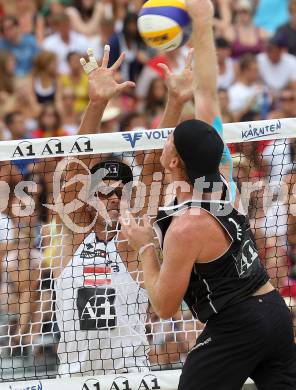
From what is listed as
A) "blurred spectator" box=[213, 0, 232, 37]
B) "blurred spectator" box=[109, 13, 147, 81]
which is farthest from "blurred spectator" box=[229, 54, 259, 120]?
"blurred spectator" box=[109, 13, 147, 81]

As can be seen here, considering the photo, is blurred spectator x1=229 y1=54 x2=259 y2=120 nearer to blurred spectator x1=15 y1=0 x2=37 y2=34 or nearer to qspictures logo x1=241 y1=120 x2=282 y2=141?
blurred spectator x1=15 y1=0 x2=37 y2=34

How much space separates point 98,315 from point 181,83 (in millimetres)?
1695

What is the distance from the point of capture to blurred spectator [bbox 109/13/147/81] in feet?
42.7

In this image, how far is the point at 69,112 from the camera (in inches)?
486

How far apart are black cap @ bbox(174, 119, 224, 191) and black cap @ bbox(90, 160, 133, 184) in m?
1.11

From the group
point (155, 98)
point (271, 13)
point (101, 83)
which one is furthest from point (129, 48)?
point (101, 83)

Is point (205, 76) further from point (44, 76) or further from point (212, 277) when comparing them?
point (44, 76)

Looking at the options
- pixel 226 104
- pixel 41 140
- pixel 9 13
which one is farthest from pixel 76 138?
pixel 9 13

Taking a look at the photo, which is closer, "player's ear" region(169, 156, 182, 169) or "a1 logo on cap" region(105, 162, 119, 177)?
"player's ear" region(169, 156, 182, 169)

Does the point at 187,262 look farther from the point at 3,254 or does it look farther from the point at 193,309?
the point at 3,254

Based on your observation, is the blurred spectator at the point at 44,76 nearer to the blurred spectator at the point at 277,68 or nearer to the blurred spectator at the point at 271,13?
the blurred spectator at the point at 277,68

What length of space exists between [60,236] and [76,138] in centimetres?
79

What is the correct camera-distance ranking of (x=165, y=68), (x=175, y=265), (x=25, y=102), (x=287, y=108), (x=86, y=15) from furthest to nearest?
(x=86, y=15), (x=25, y=102), (x=287, y=108), (x=165, y=68), (x=175, y=265)

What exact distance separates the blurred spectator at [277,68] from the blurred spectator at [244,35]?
578 millimetres
